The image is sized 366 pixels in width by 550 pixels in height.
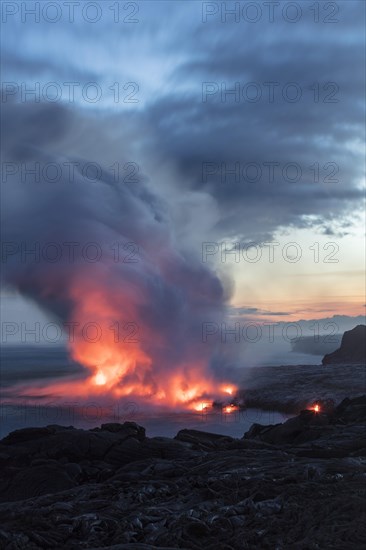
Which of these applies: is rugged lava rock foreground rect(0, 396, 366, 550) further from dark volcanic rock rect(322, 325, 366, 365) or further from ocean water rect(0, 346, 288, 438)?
dark volcanic rock rect(322, 325, 366, 365)

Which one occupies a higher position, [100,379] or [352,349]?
[352,349]

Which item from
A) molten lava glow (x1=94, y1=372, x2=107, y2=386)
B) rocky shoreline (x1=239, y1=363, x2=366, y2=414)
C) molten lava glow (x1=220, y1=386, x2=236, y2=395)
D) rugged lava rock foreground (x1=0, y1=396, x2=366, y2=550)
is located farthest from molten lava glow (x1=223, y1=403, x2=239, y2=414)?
rugged lava rock foreground (x1=0, y1=396, x2=366, y2=550)

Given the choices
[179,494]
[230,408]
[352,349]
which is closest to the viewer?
[179,494]

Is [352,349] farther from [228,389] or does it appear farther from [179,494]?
[179,494]

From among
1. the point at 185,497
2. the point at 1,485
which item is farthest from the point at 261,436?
the point at 185,497

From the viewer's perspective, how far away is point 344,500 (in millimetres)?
14062

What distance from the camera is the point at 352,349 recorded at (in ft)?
357

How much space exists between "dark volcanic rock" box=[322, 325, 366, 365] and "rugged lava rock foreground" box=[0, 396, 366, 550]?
263 feet

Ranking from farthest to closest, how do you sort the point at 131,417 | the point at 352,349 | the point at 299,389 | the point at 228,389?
1. the point at 352,349
2. the point at 228,389
3. the point at 299,389
4. the point at 131,417

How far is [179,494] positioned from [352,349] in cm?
9838

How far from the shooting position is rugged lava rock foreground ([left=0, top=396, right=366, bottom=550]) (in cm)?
1242

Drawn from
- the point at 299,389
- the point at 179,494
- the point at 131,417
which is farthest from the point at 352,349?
the point at 179,494

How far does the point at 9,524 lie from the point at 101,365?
63.6 metres

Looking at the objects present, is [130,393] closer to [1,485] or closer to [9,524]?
[1,485]
